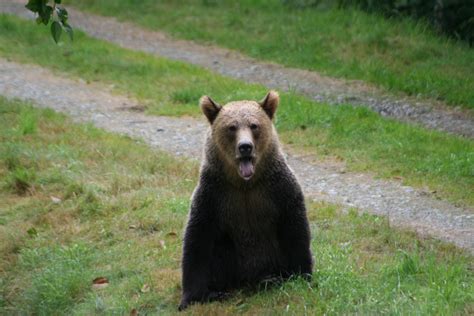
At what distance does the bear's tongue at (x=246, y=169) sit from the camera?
206 inches

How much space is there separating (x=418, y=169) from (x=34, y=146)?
14.1ft

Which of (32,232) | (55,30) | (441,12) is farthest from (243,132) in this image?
(441,12)

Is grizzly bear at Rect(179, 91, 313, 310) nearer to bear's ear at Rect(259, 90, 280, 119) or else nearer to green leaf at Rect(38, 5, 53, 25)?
bear's ear at Rect(259, 90, 280, 119)

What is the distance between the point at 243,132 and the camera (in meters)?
5.30

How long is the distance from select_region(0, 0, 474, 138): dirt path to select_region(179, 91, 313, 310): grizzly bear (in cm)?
587

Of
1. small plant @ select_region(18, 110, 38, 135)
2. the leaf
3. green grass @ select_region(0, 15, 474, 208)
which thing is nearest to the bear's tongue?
the leaf

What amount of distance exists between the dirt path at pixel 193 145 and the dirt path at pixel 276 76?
7.69ft

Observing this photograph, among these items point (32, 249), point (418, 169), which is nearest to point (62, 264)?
point (32, 249)

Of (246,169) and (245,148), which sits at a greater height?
(245,148)

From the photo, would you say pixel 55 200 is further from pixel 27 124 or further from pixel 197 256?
pixel 197 256

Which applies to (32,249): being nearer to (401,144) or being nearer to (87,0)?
(401,144)

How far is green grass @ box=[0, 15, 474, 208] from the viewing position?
8.93 metres

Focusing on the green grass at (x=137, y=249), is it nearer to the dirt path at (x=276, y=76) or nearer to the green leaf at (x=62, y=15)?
the green leaf at (x=62, y=15)

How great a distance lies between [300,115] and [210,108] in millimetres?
5326
